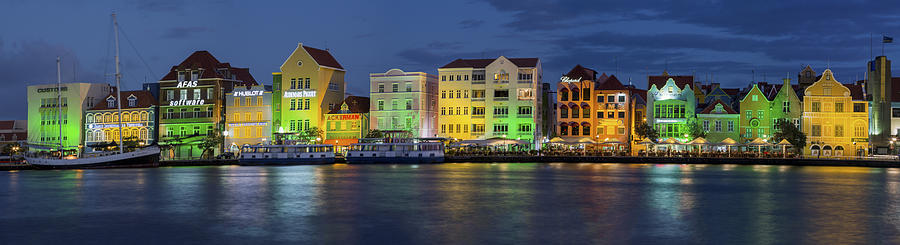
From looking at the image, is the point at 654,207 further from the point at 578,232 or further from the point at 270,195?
the point at 270,195

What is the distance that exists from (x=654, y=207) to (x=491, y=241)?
47.0 ft

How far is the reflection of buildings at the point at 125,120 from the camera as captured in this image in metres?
110

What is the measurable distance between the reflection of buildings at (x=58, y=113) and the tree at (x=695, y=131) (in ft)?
237

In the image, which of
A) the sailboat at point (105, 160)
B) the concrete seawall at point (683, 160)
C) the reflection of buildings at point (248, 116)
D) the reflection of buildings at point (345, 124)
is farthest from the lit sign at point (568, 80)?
the sailboat at point (105, 160)

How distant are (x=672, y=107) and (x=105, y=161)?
5959cm

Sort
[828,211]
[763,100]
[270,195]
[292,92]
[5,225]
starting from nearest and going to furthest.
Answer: [5,225], [828,211], [270,195], [763,100], [292,92]

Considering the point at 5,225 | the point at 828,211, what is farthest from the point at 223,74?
the point at 828,211

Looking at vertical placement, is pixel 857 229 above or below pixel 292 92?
below

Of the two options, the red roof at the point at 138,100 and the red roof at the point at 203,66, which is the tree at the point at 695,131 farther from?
the red roof at the point at 138,100

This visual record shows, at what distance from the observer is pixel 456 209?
42875mm

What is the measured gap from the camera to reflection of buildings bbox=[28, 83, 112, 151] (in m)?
113

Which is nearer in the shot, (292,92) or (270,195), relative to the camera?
(270,195)

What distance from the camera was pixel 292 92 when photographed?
350ft

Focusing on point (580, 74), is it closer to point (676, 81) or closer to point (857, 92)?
point (676, 81)
